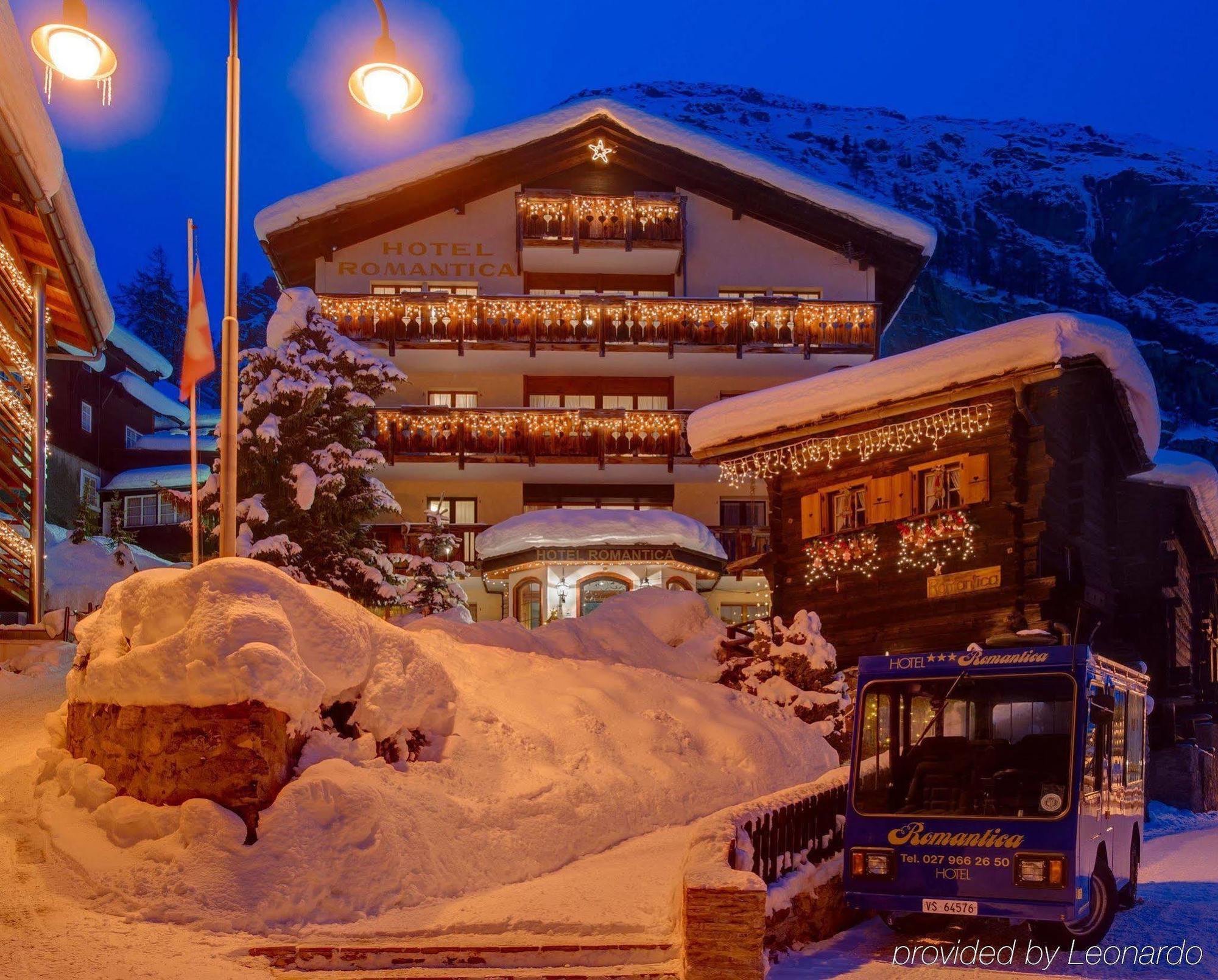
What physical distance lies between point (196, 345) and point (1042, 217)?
Answer: 119 metres

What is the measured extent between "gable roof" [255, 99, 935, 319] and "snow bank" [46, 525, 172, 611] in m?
9.66

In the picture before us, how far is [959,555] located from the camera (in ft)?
72.2

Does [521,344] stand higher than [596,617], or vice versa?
[521,344]

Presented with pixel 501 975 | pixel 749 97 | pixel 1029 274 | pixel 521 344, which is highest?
pixel 749 97

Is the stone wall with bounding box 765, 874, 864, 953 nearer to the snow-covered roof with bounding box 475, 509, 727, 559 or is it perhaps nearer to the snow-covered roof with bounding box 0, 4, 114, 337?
the snow-covered roof with bounding box 0, 4, 114, 337

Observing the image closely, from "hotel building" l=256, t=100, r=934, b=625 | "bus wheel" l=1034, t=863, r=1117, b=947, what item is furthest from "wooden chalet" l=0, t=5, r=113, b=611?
"bus wheel" l=1034, t=863, r=1117, b=947

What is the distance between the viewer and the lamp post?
1161 cm

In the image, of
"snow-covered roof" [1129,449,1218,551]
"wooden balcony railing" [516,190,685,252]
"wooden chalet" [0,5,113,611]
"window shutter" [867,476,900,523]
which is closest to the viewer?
"wooden chalet" [0,5,113,611]

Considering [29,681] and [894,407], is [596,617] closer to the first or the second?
[894,407]

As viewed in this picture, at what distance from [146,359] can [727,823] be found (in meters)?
49.7

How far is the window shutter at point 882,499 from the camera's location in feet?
75.5

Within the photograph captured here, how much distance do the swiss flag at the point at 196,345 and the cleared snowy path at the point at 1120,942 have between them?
29.2 feet

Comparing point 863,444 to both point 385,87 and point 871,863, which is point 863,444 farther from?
point 385,87

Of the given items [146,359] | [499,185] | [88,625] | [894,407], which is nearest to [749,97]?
[146,359]
